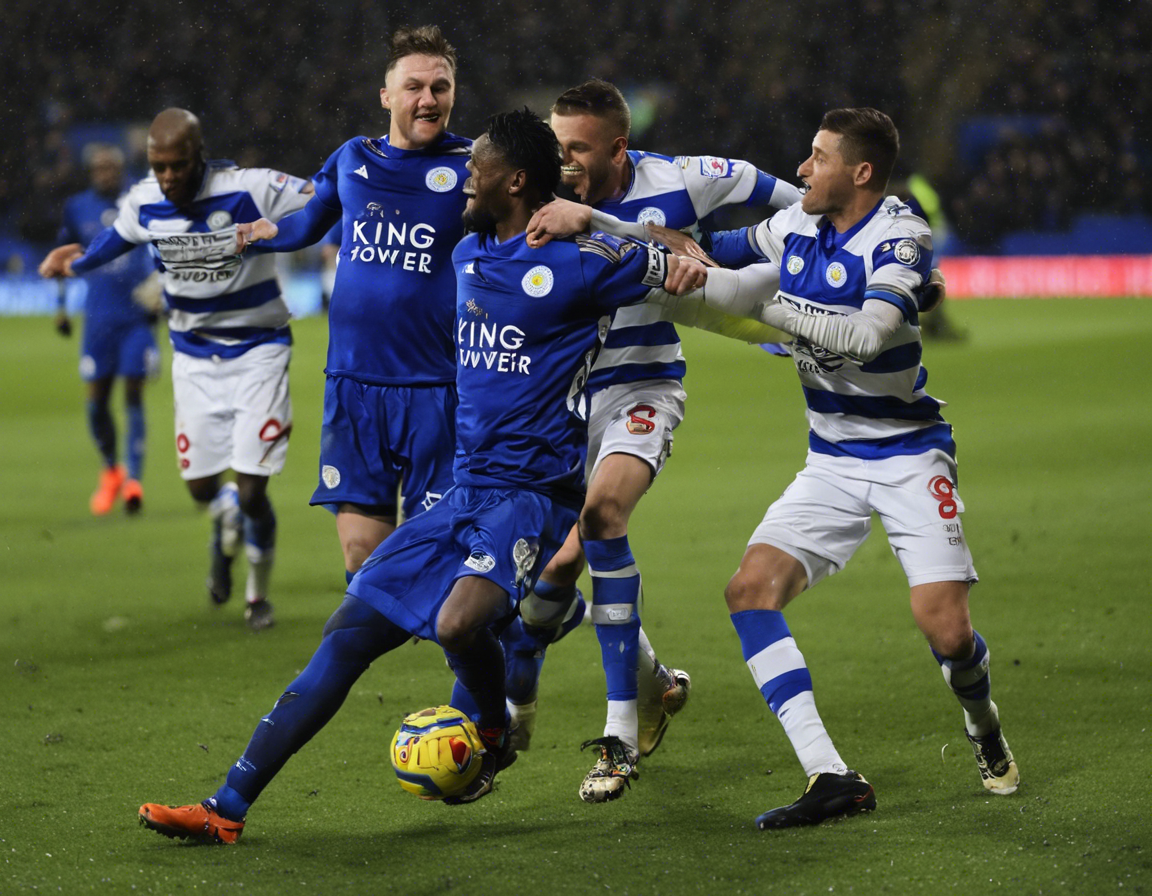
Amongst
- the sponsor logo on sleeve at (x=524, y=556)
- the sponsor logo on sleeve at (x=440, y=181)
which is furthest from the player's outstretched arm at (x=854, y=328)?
the sponsor logo on sleeve at (x=440, y=181)

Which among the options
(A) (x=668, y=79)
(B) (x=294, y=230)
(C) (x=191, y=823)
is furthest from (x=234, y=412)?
(A) (x=668, y=79)

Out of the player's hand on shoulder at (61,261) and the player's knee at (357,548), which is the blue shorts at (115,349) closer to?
the player's hand on shoulder at (61,261)

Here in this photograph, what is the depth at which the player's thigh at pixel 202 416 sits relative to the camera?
637 centimetres

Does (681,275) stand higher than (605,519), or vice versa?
(681,275)

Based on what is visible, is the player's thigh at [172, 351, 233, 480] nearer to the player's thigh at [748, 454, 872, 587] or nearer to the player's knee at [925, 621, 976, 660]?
the player's thigh at [748, 454, 872, 587]

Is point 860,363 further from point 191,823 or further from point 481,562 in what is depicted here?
point 191,823

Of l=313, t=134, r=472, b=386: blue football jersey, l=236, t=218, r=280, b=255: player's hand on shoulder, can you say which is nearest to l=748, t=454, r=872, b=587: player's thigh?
l=313, t=134, r=472, b=386: blue football jersey

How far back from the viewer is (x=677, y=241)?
410 centimetres

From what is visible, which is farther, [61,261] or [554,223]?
[61,261]

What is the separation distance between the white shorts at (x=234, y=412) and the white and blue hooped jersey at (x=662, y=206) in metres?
2.09

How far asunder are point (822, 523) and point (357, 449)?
1.54 metres

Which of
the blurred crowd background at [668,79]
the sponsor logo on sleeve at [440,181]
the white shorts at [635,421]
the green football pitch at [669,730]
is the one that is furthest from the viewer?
the blurred crowd background at [668,79]

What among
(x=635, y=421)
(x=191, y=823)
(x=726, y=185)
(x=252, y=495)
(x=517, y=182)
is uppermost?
(x=517, y=182)

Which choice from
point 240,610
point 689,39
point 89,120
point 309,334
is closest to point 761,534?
point 240,610
